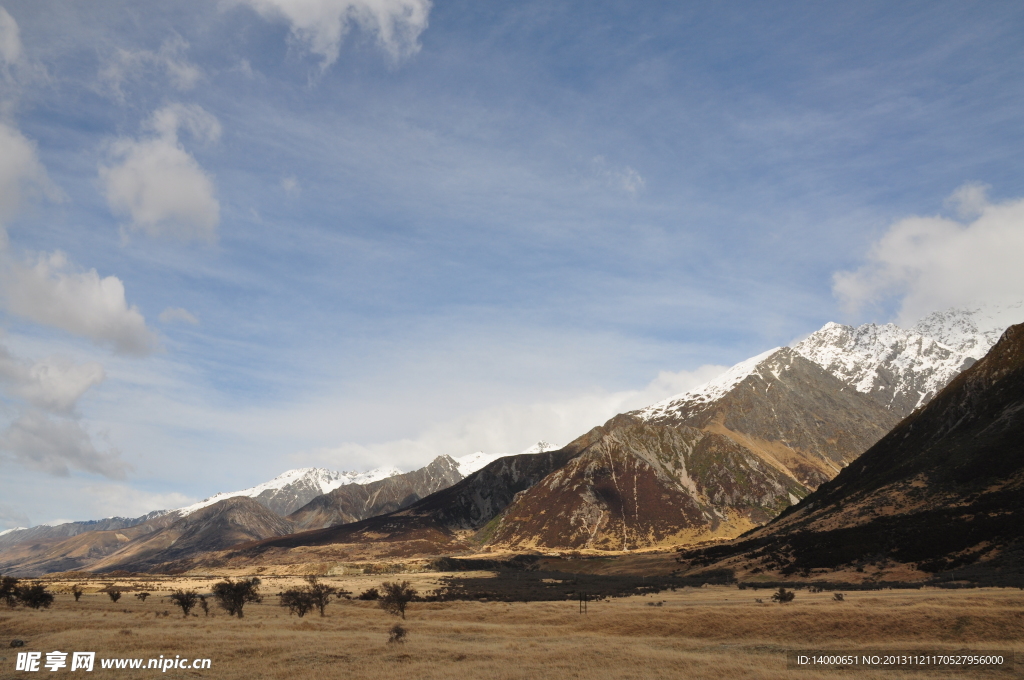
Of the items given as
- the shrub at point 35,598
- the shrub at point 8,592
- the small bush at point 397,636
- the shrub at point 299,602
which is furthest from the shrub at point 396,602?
the shrub at point 8,592

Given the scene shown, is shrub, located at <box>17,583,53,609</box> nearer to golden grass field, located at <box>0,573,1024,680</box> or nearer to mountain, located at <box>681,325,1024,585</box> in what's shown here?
golden grass field, located at <box>0,573,1024,680</box>

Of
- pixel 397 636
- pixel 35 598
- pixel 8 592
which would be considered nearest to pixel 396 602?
pixel 397 636

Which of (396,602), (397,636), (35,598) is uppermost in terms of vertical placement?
(35,598)

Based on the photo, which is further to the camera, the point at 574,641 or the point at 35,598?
the point at 35,598

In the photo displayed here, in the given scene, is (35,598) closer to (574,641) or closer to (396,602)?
(396,602)

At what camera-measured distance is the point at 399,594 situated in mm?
63906

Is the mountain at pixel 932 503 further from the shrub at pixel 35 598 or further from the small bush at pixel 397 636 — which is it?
the shrub at pixel 35 598

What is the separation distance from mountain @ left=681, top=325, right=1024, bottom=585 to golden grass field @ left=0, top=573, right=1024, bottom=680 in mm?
29241

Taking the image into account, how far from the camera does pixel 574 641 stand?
43.8m

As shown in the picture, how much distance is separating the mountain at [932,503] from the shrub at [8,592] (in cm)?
10854

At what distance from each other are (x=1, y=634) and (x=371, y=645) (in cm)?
2715

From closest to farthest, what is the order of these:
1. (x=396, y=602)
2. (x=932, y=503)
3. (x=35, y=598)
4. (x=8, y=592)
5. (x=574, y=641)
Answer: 1. (x=574, y=641)
2. (x=396, y=602)
3. (x=35, y=598)
4. (x=8, y=592)
5. (x=932, y=503)

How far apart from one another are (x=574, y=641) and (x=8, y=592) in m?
73.0

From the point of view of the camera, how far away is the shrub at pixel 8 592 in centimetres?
6972
